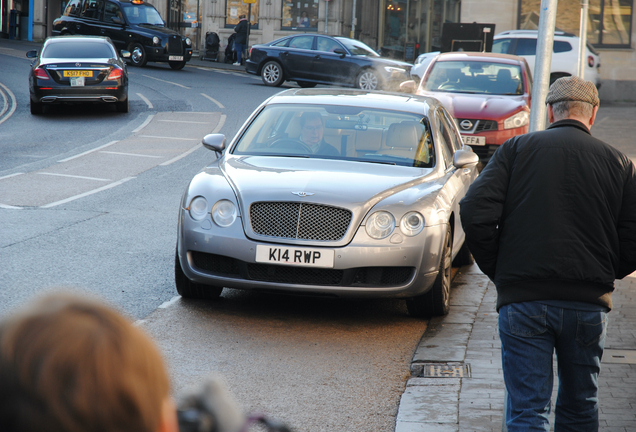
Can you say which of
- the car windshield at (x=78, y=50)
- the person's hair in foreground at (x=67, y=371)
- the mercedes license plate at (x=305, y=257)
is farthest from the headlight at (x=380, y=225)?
the car windshield at (x=78, y=50)

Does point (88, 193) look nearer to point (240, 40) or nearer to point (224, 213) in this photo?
point (224, 213)

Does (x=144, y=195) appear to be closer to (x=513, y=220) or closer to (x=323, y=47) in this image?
(x=513, y=220)

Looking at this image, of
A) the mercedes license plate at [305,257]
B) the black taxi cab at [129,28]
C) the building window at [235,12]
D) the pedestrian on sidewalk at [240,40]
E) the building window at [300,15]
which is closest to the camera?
the mercedes license plate at [305,257]

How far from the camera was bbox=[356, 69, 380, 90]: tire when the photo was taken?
23984 mm

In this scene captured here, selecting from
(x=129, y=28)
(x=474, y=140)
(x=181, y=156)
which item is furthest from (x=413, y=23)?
(x=474, y=140)

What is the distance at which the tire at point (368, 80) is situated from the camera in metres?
24.0

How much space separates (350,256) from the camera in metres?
5.57

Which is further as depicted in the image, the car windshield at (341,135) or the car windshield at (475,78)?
the car windshield at (475,78)

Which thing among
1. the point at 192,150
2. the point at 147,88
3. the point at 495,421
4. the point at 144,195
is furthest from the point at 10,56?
the point at 495,421

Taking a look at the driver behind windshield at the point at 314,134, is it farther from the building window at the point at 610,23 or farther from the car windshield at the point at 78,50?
the building window at the point at 610,23

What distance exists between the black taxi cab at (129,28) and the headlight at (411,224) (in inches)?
911

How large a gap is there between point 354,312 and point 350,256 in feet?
2.81

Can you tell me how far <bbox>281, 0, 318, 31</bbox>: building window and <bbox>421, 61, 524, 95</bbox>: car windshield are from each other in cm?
2626

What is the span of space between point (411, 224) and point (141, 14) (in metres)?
24.5
